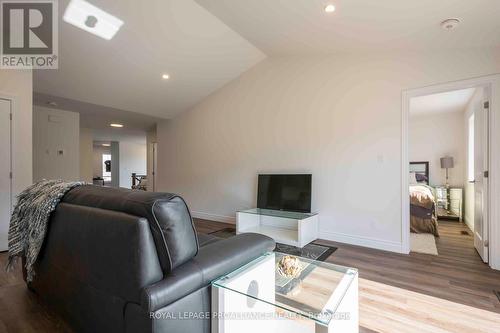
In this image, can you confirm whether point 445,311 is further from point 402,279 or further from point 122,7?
point 122,7

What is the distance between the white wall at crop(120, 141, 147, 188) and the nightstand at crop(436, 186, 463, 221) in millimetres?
11468

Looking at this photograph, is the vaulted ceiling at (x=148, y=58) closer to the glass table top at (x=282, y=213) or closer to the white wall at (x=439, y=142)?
the glass table top at (x=282, y=213)

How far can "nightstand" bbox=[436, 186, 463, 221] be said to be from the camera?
16.5 feet

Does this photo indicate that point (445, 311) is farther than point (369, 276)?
No

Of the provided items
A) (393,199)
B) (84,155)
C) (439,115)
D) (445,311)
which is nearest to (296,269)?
(445,311)

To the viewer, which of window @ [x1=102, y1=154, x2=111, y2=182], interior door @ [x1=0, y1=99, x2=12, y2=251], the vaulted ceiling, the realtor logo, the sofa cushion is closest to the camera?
the sofa cushion

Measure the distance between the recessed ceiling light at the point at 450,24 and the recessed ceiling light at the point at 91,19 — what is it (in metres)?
3.45

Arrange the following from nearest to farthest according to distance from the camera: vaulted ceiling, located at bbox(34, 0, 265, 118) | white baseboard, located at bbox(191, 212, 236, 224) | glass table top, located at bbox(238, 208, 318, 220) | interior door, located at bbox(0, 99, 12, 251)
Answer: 1. vaulted ceiling, located at bbox(34, 0, 265, 118)
2. interior door, located at bbox(0, 99, 12, 251)
3. glass table top, located at bbox(238, 208, 318, 220)
4. white baseboard, located at bbox(191, 212, 236, 224)

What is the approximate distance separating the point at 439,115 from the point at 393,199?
3952 millimetres

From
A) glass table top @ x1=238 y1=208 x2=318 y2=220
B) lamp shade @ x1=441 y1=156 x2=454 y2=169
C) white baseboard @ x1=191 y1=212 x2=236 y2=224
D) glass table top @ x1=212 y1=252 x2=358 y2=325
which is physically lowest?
white baseboard @ x1=191 y1=212 x2=236 y2=224

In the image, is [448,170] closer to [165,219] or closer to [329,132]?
[329,132]

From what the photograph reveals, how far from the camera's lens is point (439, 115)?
5801mm

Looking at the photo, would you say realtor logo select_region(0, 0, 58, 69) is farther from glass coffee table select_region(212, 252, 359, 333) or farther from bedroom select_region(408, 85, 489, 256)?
bedroom select_region(408, 85, 489, 256)

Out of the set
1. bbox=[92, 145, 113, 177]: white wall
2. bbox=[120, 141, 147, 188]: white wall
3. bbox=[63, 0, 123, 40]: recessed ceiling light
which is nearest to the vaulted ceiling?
bbox=[63, 0, 123, 40]: recessed ceiling light
